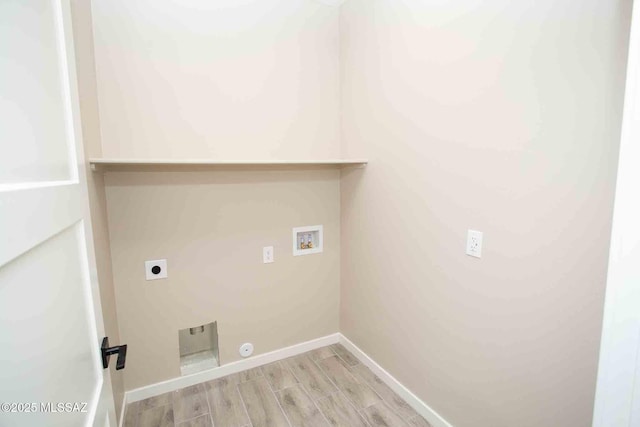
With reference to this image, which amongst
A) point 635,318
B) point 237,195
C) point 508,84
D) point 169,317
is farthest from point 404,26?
point 169,317

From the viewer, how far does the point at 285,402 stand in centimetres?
197

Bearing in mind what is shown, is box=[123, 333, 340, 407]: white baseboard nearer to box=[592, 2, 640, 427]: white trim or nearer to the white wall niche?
the white wall niche

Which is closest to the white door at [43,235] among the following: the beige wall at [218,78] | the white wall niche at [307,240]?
the beige wall at [218,78]

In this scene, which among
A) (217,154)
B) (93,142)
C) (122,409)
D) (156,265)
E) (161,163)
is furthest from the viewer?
(217,154)

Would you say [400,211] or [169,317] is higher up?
[400,211]

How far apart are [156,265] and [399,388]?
1.77 m

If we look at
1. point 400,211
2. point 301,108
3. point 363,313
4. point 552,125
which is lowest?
point 363,313

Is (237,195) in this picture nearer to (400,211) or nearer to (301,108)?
(301,108)

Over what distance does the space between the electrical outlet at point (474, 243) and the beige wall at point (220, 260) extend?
1.19 m

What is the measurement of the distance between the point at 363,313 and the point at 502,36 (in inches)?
74.9

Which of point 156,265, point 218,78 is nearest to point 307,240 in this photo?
point 156,265

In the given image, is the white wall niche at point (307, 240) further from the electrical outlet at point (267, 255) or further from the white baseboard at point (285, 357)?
the white baseboard at point (285, 357)

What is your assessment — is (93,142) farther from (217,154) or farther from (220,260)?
(220,260)

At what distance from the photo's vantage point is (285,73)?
222cm
